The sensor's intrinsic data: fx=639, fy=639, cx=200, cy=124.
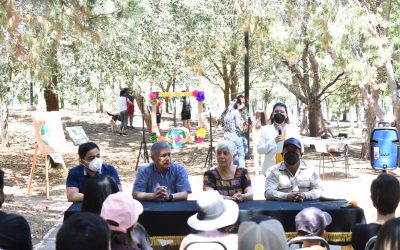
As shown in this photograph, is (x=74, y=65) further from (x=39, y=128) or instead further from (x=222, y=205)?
(x=222, y=205)

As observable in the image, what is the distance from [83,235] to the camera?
258 centimetres

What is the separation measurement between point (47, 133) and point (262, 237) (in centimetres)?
952

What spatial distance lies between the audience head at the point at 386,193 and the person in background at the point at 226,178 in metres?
2.11

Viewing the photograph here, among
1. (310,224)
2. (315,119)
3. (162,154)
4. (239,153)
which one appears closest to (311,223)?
(310,224)

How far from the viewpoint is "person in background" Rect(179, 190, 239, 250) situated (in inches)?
148

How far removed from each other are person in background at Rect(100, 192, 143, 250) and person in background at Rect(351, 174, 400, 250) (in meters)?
1.45

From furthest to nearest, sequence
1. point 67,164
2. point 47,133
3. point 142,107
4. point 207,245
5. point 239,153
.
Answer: point 142,107
point 67,164
point 47,133
point 239,153
point 207,245

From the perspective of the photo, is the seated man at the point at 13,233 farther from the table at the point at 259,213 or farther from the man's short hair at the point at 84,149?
the man's short hair at the point at 84,149

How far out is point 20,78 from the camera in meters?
17.3

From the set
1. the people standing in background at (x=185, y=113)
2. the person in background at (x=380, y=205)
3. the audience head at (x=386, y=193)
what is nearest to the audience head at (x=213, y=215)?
the person in background at (x=380, y=205)

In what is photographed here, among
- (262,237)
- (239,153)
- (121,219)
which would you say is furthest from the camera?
(239,153)

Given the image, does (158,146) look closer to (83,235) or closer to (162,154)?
(162,154)

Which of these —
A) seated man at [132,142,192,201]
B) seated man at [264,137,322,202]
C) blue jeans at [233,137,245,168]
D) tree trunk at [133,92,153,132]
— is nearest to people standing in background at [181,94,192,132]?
tree trunk at [133,92,153,132]

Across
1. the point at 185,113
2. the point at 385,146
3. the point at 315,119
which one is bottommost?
the point at 385,146
